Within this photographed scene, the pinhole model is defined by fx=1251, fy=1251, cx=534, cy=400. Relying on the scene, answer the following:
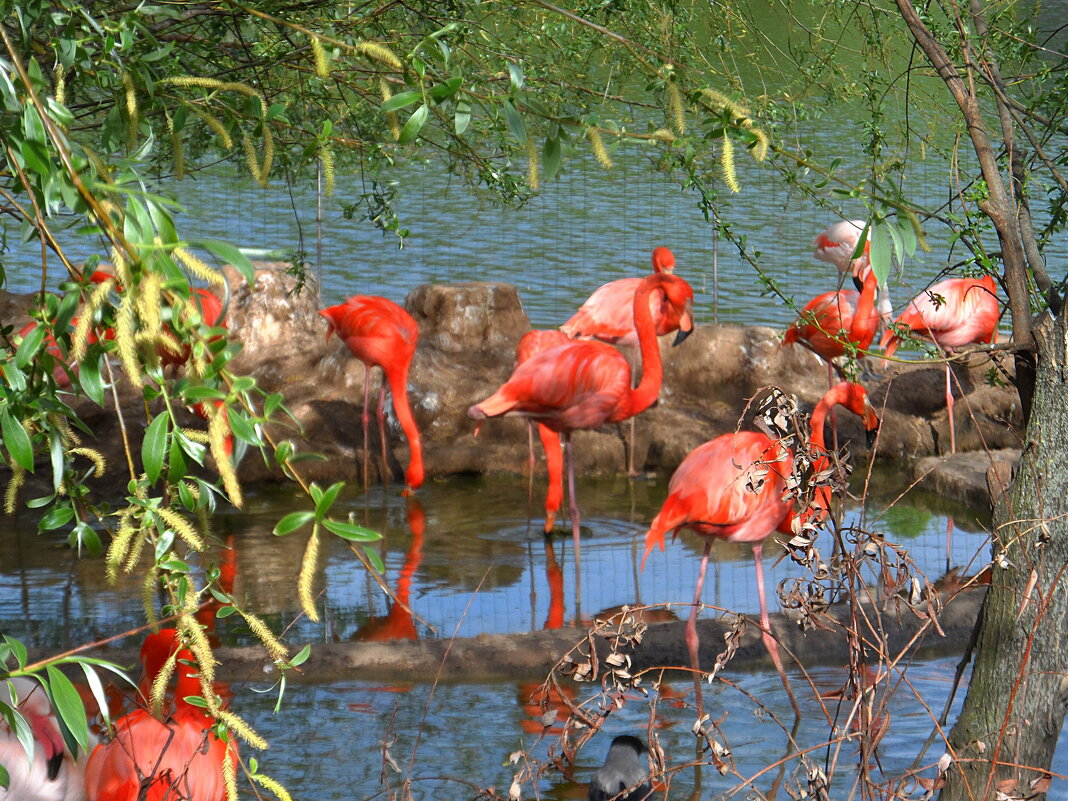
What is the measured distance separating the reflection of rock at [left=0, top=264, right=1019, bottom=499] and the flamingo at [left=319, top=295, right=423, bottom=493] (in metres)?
0.39

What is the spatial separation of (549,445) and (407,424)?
84cm

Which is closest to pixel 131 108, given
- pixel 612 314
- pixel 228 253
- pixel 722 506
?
pixel 228 253

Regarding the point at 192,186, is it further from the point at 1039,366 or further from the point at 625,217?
the point at 1039,366

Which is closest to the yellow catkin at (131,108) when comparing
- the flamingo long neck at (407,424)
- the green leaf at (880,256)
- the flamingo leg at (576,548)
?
the green leaf at (880,256)

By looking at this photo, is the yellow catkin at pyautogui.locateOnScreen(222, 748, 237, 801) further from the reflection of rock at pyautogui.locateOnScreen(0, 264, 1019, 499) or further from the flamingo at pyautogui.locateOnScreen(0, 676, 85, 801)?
the reflection of rock at pyautogui.locateOnScreen(0, 264, 1019, 499)

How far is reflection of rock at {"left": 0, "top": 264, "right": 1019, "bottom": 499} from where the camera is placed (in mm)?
6719

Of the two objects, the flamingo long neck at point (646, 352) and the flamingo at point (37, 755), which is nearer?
the flamingo at point (37, 755)

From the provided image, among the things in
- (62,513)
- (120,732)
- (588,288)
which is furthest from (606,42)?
(588,288)

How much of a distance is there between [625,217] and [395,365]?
6.89 meters

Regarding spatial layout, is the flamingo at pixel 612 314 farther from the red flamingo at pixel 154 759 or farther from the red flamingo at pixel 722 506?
the red flamingo at pixel 154 759

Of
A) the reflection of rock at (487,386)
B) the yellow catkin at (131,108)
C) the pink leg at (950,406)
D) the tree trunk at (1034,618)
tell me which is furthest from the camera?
the reflection of rock at (487,386)

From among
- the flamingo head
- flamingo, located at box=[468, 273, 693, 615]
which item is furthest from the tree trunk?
the flamingo head

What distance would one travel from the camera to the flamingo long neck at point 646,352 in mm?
5422

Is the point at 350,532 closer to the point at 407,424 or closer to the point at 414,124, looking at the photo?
the point at 414,124
